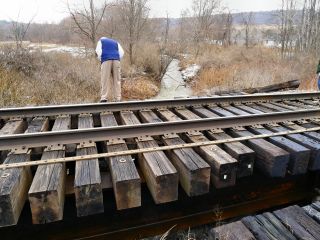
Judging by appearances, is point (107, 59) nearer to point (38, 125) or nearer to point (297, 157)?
point (38, 125)

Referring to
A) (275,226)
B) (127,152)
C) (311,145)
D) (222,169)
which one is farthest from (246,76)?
(275,226)

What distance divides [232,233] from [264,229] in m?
0.30

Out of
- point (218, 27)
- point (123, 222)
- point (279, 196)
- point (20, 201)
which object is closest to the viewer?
point (20, 201)

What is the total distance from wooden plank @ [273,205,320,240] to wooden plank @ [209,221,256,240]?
40 cm

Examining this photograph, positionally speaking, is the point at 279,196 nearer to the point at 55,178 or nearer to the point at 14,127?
the point at 55,178

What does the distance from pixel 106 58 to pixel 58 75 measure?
150 inches

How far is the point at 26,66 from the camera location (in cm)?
1038

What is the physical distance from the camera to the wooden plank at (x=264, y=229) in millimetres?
1977

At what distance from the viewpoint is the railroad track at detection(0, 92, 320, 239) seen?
215 cm

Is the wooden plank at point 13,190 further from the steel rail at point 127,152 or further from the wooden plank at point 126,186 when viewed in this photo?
the wooden plank at point 126,186

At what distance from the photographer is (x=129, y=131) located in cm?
319

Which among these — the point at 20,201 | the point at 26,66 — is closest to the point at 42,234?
the point at 20,201

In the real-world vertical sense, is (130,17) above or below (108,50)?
above

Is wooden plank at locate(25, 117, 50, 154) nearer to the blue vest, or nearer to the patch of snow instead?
the blue vest
